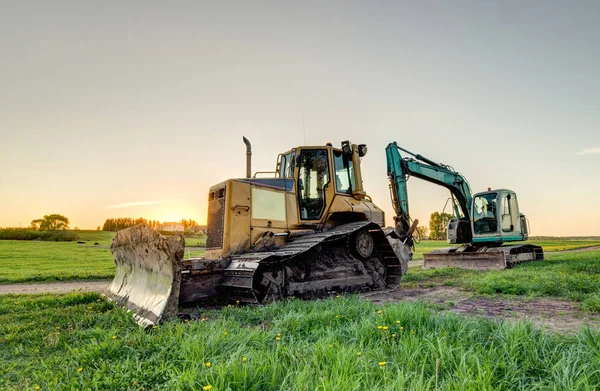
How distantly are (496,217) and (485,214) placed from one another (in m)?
0.54

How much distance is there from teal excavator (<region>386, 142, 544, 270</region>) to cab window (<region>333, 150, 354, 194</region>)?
4.05m

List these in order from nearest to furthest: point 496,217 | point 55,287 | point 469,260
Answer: point 55,287 → point 469,260 → point 496,217

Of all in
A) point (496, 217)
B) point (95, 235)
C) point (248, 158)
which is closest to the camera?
point (248, 158)

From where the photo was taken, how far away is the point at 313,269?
7.81 meters

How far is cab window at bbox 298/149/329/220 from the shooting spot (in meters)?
8.60

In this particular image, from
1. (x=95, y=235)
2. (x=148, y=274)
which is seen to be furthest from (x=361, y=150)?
(x=95, y=235)

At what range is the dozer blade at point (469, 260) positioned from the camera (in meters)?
13.4

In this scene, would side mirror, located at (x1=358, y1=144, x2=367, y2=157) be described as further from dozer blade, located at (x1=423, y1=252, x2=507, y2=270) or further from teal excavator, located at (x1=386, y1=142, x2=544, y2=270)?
dozer blade, located at (x1=423, y1=252, x2=507, y2=270)

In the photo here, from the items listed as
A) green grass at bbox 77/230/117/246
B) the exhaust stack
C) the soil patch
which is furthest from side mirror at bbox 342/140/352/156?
green grass at bbox 77/230/117/246

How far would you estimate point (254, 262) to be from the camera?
638 cm

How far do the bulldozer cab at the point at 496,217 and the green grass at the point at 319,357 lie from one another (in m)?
12.3

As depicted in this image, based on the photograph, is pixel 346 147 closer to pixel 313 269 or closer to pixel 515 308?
pixel 313 269

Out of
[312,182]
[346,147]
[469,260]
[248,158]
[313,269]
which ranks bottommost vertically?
[469,260]

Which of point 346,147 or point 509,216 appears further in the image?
point 509,216
